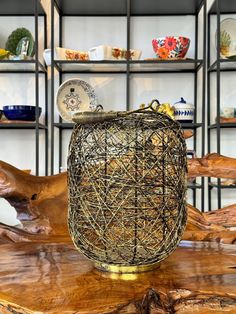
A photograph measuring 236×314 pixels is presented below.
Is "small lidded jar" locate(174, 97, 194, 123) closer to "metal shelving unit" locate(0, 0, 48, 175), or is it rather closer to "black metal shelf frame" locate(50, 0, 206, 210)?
"black metal shelf frame" locate(50, 0, 206, 210)

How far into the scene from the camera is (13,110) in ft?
7.77

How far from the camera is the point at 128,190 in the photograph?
0.65m

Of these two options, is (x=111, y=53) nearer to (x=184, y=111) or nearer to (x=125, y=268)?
(x=184, y=111)

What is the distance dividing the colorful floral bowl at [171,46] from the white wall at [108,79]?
207 millimetres

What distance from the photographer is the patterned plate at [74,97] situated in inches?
99.7

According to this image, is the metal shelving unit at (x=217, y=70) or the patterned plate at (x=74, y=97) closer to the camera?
the metal shelving unit at (x=217, y=70)

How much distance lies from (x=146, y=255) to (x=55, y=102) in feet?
6.48

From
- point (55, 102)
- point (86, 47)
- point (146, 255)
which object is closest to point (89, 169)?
point (146, 255)

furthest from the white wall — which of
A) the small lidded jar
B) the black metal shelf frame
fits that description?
the small lidded jar

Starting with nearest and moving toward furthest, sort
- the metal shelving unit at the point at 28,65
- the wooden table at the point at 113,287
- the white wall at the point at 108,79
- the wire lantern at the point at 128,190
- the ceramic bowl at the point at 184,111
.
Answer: the wooden table at the point at 113,287 → the wire lantern at the point at 128,190 → the metal shelving unit at the point at 28,65 → the ceramic bowl at the point at 184,111 → the white wall at the point at 108,79

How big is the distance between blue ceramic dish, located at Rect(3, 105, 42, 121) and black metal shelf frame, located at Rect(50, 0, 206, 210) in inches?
4.6

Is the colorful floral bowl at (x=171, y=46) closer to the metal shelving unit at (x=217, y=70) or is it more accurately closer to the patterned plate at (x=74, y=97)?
the metal shelving unit at (x=217, y=70)

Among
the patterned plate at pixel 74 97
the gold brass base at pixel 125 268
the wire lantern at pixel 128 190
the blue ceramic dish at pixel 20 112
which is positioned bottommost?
→ the gold brass base at pixel 125 268

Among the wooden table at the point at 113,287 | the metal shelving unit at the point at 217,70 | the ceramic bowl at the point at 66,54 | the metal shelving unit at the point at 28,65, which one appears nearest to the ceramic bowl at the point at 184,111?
the metal shelving unit at the point at 217,70
